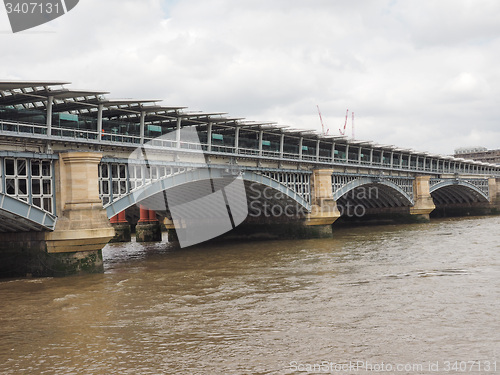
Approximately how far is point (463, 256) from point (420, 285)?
27.3 feet

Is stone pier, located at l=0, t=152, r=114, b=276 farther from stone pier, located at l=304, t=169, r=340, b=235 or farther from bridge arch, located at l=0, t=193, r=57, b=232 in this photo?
stone pier, located at l=304, t=169, r=340, b=235

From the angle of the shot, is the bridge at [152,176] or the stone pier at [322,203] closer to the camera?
the bridge at [152,176]

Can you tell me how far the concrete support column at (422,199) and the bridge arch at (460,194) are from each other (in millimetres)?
10147

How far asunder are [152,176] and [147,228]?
20248mm

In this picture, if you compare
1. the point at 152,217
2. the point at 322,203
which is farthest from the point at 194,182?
the point at 152,217

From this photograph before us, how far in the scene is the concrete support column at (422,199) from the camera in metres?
56.8

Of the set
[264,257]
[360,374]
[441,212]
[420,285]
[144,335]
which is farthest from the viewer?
[441,212]

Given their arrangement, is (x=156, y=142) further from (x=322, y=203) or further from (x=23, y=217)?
(x=322, y=203)

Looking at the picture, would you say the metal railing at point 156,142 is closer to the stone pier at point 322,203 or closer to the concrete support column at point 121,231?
the stone pier at point 322,203

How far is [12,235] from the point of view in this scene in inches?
949

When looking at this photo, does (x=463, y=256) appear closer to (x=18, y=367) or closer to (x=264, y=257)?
(x=264, y=257)

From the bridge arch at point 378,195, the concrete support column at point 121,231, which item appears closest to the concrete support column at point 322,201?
the bridge arch at point 378,195

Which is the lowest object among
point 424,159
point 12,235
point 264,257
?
point 264,257

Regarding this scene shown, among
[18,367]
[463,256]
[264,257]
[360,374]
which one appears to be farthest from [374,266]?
[18,367]
